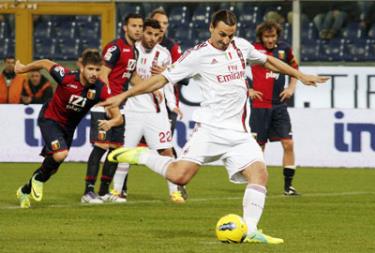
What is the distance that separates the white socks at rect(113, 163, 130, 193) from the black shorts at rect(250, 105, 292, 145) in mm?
2156

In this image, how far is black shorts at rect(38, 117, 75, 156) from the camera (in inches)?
559

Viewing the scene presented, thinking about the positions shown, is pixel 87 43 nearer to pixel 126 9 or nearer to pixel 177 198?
pixel 126 9

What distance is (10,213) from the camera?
13.6 metres

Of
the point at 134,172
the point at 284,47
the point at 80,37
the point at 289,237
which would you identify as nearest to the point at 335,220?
the point at 289,237

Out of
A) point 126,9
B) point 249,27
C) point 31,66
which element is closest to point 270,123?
point 31,66

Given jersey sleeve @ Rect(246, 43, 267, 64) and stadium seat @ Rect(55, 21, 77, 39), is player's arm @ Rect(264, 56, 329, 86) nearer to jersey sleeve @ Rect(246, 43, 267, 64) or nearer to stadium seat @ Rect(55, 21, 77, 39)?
jersey sleeve @ Rect(246, 43, 267, 64)

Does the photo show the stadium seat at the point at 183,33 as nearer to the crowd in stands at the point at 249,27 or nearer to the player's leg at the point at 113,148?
the crowd in stands at the point at 249,27

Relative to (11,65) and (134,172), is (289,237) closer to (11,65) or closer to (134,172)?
(134,172)

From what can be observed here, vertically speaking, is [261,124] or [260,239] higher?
[261,124]

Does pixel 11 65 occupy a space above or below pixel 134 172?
above

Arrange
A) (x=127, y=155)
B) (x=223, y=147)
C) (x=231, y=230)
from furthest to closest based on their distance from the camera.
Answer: (x=127, y=155), (x=223, y=147), (x=231, y=230)

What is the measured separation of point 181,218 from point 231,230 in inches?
92.8

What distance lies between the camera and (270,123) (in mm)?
16953

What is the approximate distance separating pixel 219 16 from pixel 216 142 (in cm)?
107
